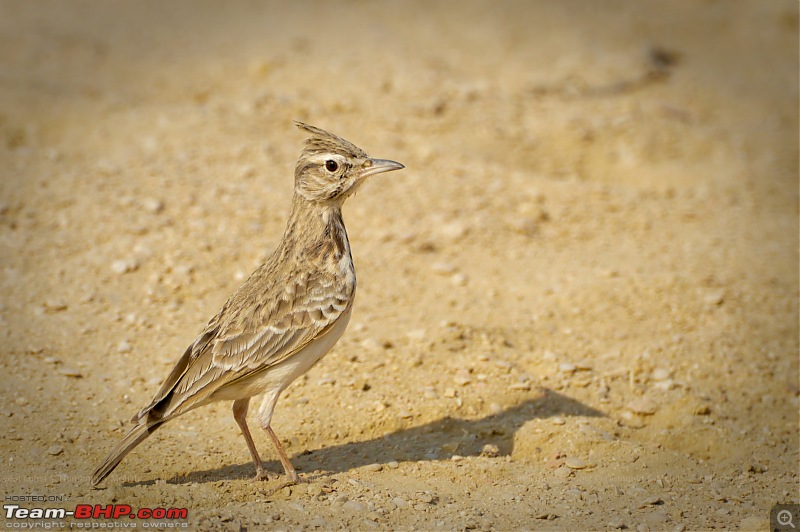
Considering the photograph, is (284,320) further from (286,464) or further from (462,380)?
(462,380)

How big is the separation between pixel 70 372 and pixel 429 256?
10.3 feet

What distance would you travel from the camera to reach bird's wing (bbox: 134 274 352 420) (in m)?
4.75

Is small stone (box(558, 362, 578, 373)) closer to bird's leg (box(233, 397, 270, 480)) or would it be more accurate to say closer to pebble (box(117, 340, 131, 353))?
bird's leg (box(233, 397, 270, 480))

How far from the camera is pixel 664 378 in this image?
6.32 meters

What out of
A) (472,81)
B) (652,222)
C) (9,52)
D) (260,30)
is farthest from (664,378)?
(9,52)

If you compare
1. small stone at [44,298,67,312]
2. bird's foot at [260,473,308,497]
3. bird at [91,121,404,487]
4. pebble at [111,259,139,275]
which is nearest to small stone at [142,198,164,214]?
pebble at [111,259,139,275]

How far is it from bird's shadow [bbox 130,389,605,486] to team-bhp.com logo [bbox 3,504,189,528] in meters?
0.57

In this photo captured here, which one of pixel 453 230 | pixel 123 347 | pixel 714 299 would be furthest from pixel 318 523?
pixel 714 299

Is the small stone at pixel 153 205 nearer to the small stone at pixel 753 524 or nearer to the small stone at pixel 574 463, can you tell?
the small stone at pixel 574 463

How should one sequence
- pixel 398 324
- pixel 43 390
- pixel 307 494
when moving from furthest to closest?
pixel 398 324 → pixel 43 390 → pixel 307 494

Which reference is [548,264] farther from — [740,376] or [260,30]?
[260,30]

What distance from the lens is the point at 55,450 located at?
504cm

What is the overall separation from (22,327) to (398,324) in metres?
2.70

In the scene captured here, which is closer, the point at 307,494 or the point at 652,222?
the point at 307,494
